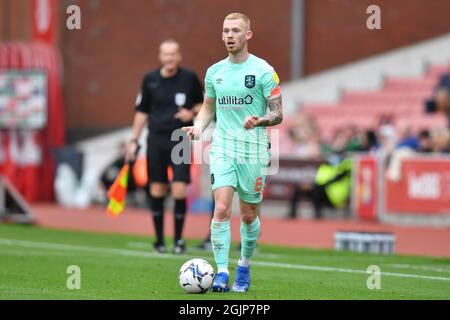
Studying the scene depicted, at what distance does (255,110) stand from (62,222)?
12.7m

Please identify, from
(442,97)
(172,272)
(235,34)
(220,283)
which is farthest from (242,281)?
(442,97)

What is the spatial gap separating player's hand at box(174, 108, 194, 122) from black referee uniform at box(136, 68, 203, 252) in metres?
0.05

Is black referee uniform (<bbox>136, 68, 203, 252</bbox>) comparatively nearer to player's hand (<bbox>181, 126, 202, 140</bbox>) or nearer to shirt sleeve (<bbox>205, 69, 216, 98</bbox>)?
shirt sleeve (<bbox>205, 69, 216, 98</bbox>)

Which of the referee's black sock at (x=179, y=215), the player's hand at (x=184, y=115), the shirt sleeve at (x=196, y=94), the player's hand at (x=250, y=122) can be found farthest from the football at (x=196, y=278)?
the shirt sleeve at (x=196, y=94)

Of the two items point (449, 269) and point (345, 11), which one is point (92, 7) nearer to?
point (345, 11)

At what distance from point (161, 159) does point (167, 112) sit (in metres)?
0.59

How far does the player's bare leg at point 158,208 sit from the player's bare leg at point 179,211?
272mm

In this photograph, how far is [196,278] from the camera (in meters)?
9.70

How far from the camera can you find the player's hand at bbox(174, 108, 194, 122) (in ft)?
46.9

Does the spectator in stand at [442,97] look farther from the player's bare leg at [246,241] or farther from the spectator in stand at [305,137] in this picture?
the player's bare leg at [246,241]

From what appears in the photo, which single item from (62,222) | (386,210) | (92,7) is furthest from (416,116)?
(92,7)

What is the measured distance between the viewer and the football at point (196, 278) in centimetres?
970

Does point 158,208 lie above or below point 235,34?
below

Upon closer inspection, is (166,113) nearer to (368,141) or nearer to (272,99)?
(272,99)
